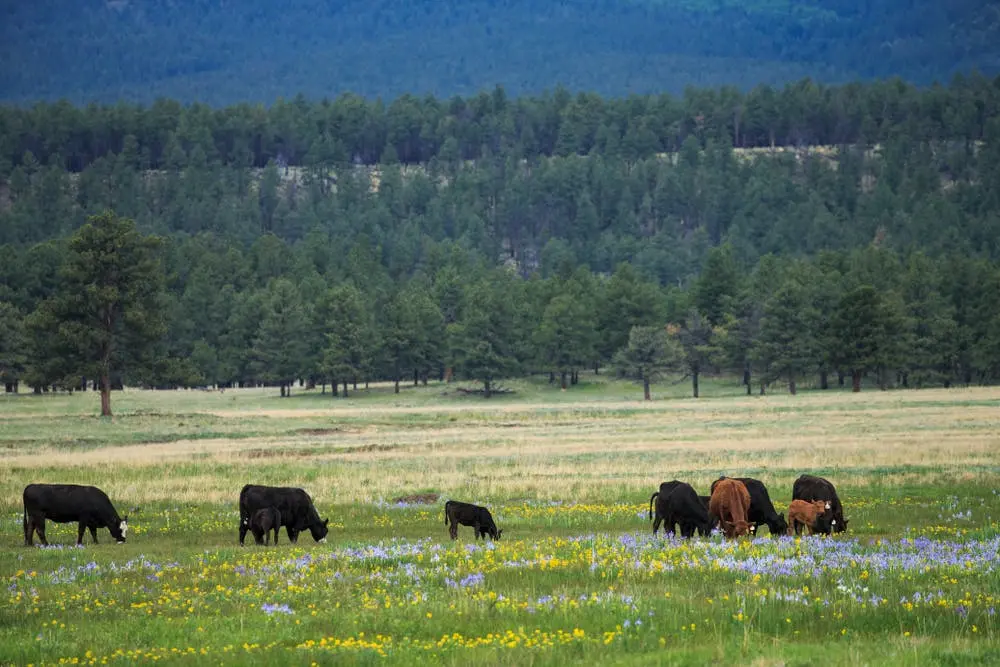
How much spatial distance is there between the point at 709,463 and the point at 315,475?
13.1 metres

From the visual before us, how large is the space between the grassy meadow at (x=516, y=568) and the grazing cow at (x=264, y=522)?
45cm

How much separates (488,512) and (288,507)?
4.05 m

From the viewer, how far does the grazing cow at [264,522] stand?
23797 mm

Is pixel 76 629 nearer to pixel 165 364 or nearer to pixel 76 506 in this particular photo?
pixel 76 506

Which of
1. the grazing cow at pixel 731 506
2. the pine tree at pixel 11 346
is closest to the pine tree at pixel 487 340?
the pine tree at pixel 11 346

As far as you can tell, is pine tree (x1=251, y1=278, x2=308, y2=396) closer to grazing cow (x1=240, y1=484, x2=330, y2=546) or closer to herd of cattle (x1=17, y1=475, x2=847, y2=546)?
herd of cattle (x1=17, y1=475, x2=847, y2=546)

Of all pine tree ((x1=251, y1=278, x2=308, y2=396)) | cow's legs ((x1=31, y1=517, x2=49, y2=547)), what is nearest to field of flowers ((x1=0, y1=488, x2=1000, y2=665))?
cow's legs ((x1=31, y1=517, x2=49, y2=547))

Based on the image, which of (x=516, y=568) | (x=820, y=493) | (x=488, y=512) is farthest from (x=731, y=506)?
(x=516, y=568)

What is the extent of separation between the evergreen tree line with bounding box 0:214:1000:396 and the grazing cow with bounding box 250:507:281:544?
64.1 m

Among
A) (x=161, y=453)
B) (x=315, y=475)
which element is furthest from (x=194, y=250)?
(x=315, y=475)

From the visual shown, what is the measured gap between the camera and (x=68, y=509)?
24422 mm

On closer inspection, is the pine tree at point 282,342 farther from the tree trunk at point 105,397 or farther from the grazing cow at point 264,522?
the grazing cow at point 264,522

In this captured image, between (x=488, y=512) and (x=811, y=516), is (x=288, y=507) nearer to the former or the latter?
(x=488, y=512)

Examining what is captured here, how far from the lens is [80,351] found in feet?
269
